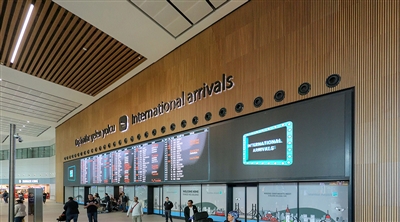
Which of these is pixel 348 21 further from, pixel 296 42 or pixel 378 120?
pixel 378 120

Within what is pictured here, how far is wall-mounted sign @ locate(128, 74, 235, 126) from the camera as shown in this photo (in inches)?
353

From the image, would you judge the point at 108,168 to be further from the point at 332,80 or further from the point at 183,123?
the point at 332,80

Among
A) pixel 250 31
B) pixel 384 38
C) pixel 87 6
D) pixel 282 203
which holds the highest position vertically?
pixel 87 6

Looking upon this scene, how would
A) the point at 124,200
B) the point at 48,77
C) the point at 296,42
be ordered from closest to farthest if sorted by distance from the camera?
the point at 296,42, the point at 48,77, the point at 124,200

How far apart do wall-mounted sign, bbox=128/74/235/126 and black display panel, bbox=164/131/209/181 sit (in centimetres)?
125

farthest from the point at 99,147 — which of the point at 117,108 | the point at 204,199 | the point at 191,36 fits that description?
the point at 191,36

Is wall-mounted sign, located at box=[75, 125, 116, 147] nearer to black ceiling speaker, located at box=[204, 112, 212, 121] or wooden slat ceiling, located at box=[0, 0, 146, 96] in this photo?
wooden slat ceiling, located at box=[0, 0, 146, 96]

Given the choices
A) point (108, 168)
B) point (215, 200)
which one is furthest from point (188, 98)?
point (108, 168)

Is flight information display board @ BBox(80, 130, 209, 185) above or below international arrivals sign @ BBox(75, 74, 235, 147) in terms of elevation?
below

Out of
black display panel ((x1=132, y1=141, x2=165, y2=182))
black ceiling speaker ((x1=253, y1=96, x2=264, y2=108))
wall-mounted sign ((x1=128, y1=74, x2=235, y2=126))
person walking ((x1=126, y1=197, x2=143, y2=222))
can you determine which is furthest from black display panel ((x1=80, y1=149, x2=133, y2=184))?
black ceiling speaker ((x1=253, y1=96, x2=264, y2=108))

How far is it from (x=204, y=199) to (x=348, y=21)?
26.6 ft

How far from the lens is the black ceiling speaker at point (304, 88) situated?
6620 mm

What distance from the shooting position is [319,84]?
6.40 m

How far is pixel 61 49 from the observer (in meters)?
12.1
